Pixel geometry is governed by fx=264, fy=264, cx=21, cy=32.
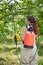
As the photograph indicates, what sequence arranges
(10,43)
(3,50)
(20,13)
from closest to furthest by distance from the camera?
(20,13) < (3,50) < (10,43)

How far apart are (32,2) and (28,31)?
74.2 inches

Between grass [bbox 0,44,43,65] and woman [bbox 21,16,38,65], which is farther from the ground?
woman [bbox 21,16,38,65]

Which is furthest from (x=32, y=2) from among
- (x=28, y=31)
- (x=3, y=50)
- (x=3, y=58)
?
(x=3, y=50)

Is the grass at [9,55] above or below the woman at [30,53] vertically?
below

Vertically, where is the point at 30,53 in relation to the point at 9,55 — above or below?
above

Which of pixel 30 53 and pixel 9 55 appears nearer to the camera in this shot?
pixel 30 53

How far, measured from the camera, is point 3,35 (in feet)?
22.4

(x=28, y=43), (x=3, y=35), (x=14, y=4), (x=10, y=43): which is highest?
(x=14, y=4)

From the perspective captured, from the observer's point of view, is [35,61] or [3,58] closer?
[35,61]

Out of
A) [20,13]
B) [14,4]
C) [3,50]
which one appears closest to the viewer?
[14,4]

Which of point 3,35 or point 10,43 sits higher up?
point 3,35

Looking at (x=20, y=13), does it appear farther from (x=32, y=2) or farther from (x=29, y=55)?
(x=29, y=55)

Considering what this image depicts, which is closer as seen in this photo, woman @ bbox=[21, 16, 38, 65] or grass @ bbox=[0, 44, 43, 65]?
woman @ bbox=[21, 16, 38, 65]

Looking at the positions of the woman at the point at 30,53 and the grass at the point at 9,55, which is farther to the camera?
the grass at the point at 9,55
